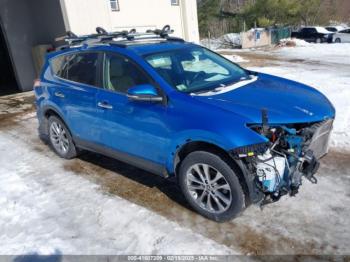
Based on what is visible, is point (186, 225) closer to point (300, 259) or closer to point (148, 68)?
point (300, 259)

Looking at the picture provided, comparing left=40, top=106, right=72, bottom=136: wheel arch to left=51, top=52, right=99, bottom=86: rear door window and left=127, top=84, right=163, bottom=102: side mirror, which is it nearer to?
left=51, top=52, right=99, bottom=86: rear door window

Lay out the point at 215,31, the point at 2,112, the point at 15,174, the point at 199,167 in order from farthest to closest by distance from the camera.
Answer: the point at 215,31 < the point at 2,112 < the point at 15,174 < the point at 199,167

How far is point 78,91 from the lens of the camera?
15.7ft

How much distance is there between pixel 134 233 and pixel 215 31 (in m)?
33.0

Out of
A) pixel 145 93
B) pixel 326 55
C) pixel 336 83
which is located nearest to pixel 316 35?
pixel 326 55

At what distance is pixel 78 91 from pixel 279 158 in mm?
2869

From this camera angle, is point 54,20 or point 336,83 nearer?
point 336,83

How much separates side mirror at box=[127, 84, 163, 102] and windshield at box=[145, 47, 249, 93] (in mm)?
231

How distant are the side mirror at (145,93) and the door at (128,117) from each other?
0.08 meters

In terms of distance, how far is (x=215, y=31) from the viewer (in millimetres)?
34438

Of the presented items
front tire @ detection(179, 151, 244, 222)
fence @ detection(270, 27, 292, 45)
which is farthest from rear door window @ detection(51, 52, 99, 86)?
fence @ detection(270, 27, 292, 45)

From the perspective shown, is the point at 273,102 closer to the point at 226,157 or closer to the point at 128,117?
the point at 226,157

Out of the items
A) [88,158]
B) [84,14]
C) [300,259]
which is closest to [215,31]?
[84,14]

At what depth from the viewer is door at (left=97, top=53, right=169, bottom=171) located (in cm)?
381
